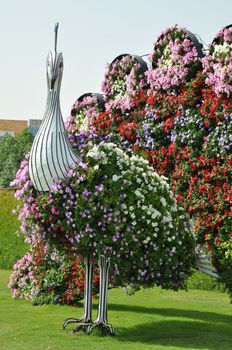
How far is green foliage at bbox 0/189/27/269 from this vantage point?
22500mm

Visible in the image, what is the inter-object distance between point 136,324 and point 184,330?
85 centimetres

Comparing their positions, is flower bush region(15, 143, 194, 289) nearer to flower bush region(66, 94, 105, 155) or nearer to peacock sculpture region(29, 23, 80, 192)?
peacock sculpture region(29, 23, 80, 192)

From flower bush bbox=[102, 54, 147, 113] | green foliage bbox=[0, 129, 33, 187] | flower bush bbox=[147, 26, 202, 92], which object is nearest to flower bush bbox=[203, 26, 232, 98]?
flower bush bbox=[147, 26, 202, 92]

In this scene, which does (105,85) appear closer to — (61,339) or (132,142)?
(132,142)

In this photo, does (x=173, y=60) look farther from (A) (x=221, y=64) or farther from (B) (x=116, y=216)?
(B) (x=116, y=216)

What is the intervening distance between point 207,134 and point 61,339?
3922 mm

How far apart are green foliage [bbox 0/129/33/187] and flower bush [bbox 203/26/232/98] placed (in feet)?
137

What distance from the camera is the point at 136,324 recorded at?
11.3 metres

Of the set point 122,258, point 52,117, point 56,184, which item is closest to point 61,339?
point 122,258

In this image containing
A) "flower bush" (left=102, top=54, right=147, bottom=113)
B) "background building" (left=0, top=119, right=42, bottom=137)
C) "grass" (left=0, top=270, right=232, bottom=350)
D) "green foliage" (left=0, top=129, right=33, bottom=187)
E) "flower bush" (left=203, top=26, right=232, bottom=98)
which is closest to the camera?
"grass" (left=0, top=270, right=232, bottom=350)

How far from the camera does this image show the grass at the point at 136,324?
9336 mm

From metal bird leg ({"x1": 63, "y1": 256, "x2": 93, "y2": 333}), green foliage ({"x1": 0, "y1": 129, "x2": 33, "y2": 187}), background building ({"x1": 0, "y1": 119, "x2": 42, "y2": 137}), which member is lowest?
metal bird leg ({"x1": 63, "y1": 256, "x2": 93, "y2": 333})

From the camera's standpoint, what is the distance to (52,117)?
9.81 metres

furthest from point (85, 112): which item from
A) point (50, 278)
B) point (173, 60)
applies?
point (50, 278)
